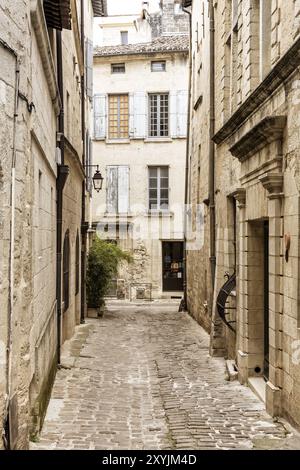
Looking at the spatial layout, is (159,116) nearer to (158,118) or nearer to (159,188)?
(158,118)

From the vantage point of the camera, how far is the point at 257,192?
8.41 m

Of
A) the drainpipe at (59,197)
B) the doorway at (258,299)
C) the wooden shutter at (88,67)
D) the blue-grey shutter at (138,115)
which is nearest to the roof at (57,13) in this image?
the drainpipe at (59,197)

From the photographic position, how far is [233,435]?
21.7 ft

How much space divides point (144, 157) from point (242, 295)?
17.0m

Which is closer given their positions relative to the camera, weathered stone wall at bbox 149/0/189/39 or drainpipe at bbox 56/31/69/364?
drainpipe at bbox 56/31/69/364

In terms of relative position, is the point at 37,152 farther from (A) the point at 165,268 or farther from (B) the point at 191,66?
→ (A) the point at 165,268

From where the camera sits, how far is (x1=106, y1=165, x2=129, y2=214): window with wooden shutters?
25.4 metres

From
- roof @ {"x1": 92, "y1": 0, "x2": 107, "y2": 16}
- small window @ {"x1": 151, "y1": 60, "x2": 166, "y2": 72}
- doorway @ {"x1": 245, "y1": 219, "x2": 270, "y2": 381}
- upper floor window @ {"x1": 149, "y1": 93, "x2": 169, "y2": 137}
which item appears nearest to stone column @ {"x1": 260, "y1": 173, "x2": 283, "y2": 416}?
doorway @ {"x1": 245, "y1": 219, "x2": 270, "y2": 381}

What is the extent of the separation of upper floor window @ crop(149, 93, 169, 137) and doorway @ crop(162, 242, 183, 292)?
4719 millimetres

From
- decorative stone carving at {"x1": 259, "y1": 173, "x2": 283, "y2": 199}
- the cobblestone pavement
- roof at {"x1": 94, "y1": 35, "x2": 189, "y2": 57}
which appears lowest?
the cobblestone pavement

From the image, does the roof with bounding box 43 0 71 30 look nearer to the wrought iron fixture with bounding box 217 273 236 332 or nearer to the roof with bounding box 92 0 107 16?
the wrought iron fixture with bounding box 217 273 236 332

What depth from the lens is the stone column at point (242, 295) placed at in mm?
9078

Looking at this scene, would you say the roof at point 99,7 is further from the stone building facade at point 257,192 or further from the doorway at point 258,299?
the doorway at point 258,299

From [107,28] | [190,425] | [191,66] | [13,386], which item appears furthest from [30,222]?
[107,28]
